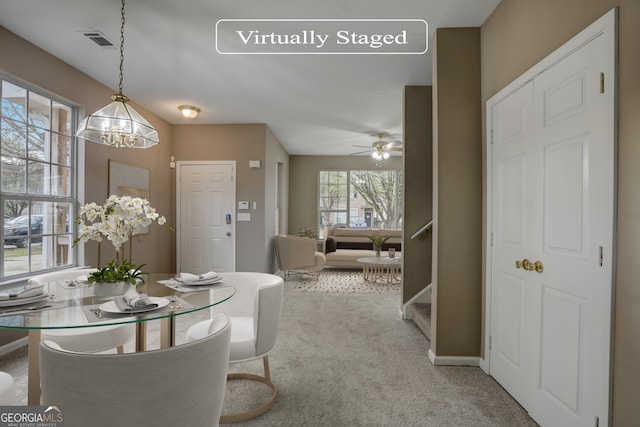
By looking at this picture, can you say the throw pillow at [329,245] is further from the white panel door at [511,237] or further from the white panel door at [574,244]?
the white panel door at [574,244]

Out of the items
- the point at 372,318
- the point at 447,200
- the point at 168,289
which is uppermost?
the point at 447,200

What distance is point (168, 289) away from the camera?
6.41 feet

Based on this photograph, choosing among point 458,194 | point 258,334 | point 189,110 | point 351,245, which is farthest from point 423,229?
point 351,245

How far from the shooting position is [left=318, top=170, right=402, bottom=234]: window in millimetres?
8711

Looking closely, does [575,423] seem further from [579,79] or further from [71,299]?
[71,299]

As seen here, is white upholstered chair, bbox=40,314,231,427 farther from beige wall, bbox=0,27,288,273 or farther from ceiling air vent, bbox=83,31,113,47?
beige wall, bbox=0,27,288,273

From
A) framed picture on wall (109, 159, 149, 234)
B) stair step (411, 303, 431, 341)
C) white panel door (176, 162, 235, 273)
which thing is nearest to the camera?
stair step (411, 303, 431, 341)

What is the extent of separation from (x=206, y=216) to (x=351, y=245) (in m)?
3.21

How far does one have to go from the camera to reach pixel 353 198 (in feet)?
28.7

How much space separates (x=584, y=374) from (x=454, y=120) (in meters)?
1.80

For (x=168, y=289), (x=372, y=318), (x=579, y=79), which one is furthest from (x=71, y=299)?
(x=372, y=318)

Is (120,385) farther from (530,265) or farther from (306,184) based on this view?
(306,184)

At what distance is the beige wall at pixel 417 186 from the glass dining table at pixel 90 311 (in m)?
2.38

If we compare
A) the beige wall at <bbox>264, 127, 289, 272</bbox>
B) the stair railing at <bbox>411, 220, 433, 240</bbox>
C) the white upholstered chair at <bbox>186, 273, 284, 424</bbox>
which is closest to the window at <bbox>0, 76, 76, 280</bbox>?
the white upholstered chair at <bbox>186, 273, 284, 424</bbox>
